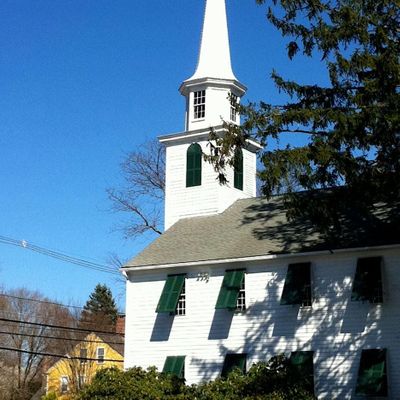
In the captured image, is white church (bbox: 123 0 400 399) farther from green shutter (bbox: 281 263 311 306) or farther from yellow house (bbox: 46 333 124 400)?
yellow house (bbox: 46 333 124 400)

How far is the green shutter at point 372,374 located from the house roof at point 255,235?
3526mm

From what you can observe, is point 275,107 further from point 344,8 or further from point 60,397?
point 60,397

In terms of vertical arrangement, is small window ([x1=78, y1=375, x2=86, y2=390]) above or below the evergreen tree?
below

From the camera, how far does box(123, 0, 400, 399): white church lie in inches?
982

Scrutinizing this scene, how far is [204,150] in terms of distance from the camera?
33.5m

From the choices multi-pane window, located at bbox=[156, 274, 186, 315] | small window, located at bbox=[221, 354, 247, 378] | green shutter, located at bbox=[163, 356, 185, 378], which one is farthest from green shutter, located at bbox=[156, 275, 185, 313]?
small window, located at bbox=[221, 354, 247, 378]

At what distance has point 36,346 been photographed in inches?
2285

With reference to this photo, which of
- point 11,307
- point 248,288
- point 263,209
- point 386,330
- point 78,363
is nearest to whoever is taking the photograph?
point 386,330

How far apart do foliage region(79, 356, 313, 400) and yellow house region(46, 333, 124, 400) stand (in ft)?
97.1

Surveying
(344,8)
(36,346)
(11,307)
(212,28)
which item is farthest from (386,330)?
(11,307)

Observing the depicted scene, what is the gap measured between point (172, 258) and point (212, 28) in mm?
12530

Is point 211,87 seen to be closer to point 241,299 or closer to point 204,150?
point 204,150

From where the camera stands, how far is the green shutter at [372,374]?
23.8 meters

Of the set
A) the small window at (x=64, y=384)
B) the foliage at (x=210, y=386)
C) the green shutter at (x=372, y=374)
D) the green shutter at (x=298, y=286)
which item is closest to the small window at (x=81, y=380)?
the small window at (x=64, y=384)
